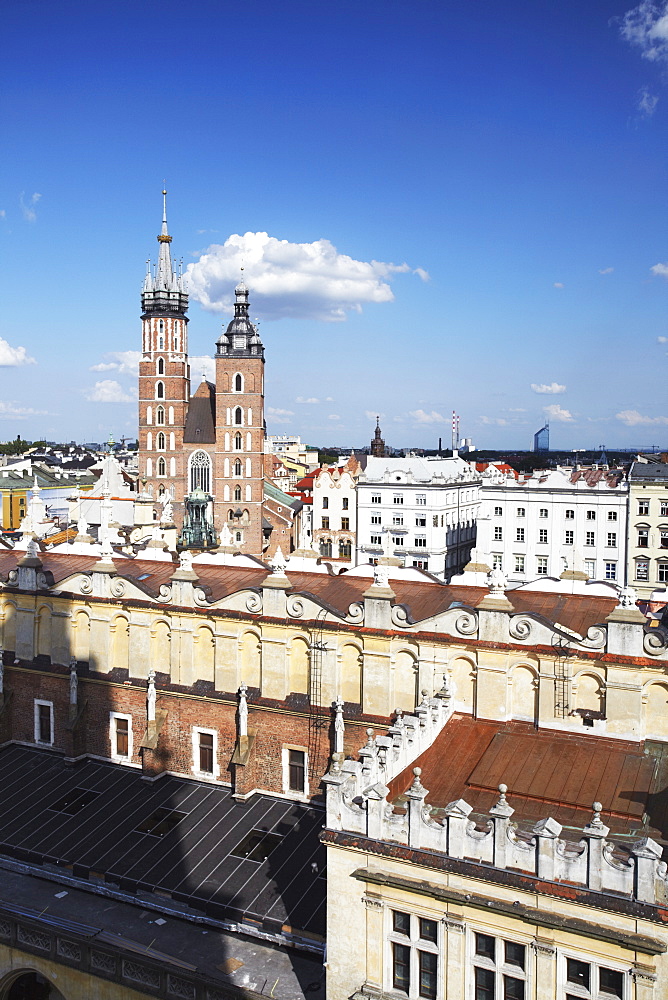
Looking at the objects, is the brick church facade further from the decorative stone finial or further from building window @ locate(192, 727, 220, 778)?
the decorative stone finial

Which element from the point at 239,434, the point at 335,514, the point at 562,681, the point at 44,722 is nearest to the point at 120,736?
the point at 44,722

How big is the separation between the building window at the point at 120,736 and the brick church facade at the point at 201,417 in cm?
7281

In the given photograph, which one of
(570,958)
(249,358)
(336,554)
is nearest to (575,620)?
(570,958)

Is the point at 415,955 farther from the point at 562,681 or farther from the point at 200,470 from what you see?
the point at 200,470

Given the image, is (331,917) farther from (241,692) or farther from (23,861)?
(23,861)

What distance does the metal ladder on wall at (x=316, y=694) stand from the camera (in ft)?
97.2

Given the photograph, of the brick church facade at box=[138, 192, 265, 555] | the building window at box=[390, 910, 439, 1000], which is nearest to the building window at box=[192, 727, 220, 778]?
the building window at box=[390, 910, 439, 1000]

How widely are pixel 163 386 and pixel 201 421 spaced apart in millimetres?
7405

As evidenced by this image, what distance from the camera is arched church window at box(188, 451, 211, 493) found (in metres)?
114

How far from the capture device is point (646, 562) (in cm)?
8344

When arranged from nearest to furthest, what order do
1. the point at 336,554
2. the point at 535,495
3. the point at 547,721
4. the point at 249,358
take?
the point at 547,721
the point at 535,495
the point at 336,554
the point at 249,358

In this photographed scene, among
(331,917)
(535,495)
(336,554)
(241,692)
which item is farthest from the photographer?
(336,554)

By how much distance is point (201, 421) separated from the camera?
117375 mm

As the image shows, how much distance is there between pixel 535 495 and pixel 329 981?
7589cm
